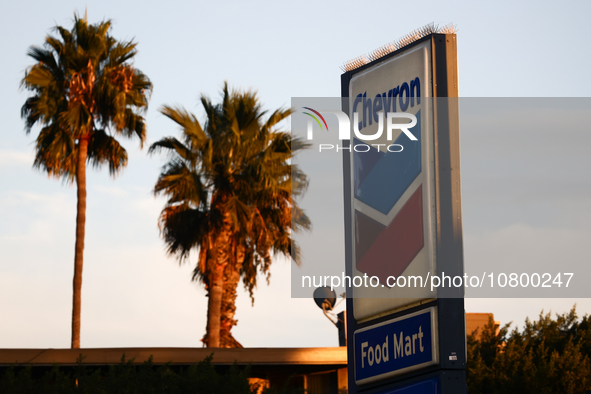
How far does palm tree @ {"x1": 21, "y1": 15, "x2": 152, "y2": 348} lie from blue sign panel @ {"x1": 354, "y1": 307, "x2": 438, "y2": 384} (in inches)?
716

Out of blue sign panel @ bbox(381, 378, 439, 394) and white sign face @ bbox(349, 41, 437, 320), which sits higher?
white sign face @ bbox(349, 41, 437, 320)

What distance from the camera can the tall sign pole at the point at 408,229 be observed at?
279 inches

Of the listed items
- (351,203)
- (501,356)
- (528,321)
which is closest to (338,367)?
(501,356)

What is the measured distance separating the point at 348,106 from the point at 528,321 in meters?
14.8

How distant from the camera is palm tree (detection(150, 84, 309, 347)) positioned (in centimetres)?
2305

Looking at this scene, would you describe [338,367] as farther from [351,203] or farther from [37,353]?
[351,203]

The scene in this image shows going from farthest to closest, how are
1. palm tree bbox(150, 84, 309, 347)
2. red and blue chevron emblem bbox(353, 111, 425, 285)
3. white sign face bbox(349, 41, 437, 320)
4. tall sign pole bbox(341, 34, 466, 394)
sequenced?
1. palm tree bbox(150, 84, 309, 347)
2. red and blue chevron emblem bbox(353, 111, 425, 285)
3. white sign face bbox(349, 41, 437, 320)
4. tall sign pole bbox(341, 34, 466, 394)

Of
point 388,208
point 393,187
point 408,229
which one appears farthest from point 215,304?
point 408,229

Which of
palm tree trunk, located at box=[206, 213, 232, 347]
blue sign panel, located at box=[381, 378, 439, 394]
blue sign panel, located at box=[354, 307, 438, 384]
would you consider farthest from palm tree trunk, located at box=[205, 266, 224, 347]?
blue sign panel, located at box=[381, 378, 439, 394]

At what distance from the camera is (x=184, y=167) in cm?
2325

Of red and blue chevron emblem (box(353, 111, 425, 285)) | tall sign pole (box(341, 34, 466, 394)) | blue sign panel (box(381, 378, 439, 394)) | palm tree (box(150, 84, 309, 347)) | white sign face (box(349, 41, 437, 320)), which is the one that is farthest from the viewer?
palm tree (box(150, 84, 309, 347))

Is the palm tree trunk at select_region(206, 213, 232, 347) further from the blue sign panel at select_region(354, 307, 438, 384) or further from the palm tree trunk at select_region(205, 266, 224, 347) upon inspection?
the blue sign panel at select_region(354, 307, 438, 384)

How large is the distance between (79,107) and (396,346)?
63.3 ft

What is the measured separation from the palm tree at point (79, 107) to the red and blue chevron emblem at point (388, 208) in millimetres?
18025
